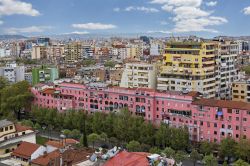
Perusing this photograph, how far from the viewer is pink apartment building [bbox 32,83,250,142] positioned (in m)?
30.8

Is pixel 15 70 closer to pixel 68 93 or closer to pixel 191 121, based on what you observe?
pixel 68 93

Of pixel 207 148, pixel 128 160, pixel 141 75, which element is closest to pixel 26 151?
pixel 128 160

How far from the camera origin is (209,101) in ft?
105

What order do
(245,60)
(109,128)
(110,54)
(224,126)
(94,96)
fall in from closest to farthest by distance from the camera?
(224,126) < (109,128) < (94,96) < (245,60) < (110,54)

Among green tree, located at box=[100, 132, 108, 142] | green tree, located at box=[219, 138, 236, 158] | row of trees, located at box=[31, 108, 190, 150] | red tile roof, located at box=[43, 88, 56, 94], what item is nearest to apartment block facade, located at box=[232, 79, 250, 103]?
row of trees, located at box=[31, 108, 190, 150]

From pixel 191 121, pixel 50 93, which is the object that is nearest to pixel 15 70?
pixel 50 93

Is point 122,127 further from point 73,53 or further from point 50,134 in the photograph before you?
point 73,53

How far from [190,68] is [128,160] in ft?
76.0

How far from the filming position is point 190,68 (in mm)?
40438

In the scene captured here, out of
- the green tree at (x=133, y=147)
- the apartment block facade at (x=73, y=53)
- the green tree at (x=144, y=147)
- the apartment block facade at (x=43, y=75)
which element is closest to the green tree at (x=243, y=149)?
the green tree at (x=144, y=147)

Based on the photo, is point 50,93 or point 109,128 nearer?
point 109,128

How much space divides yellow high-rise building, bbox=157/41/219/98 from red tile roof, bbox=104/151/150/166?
21371mm

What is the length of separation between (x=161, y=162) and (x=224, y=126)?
14490 mm

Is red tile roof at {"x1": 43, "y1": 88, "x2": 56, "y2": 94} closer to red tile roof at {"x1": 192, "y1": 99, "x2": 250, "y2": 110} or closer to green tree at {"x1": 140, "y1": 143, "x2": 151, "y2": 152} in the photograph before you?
green tree at {"x1": 140, "y1": 143, "x2": 151, "y2": 152}
